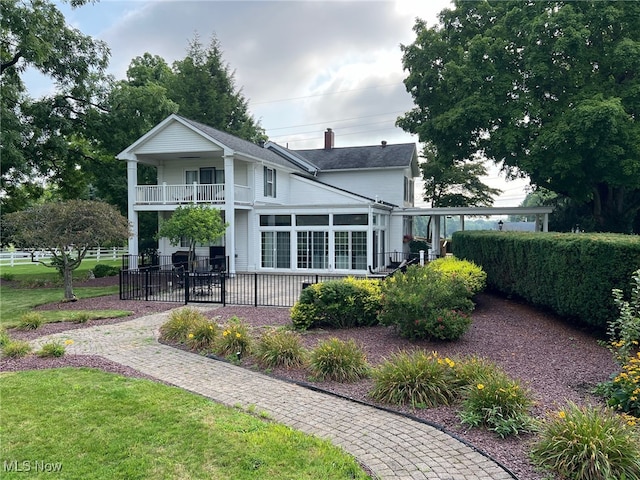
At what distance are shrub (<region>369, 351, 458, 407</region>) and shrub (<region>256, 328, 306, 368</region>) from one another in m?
1.55

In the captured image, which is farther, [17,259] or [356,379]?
[17,259]

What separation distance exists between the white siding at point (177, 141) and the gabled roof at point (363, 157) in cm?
1063

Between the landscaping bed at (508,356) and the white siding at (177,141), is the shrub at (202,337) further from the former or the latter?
the white siding at (177,141)

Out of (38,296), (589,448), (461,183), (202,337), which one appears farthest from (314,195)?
(589,448)

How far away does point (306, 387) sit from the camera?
584cm

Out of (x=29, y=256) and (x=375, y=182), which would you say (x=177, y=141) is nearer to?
(x=375, y=182)

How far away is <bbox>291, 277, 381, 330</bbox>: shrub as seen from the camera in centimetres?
911

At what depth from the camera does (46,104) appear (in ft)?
75.4

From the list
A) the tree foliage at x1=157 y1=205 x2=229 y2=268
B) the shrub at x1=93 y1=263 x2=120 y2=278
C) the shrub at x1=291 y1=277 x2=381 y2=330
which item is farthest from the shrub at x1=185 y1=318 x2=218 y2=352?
the shrub at x1=93 y1=263 x2=120 y2=278

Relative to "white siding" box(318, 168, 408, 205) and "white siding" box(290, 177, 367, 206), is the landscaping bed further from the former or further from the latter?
"white siding" box(318, 168, 408, 205)

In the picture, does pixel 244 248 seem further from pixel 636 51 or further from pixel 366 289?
pixel 636 51

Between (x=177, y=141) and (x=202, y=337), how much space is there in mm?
15813

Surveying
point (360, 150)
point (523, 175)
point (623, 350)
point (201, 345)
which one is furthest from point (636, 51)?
point (201, 345)

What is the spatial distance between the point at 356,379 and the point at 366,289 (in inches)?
137
